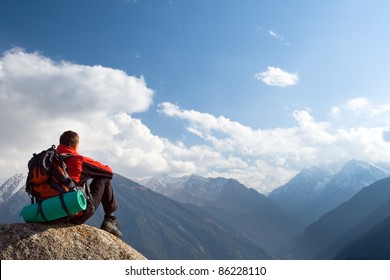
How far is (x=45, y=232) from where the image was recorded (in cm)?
913

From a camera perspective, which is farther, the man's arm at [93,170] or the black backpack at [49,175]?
the man's arm at [93,170]

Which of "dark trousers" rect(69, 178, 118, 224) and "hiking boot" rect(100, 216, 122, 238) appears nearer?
"dark trousers" rect(69, 178, 118, 224)

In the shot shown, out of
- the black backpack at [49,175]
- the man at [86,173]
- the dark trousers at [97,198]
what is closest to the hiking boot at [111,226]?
the dark trousers at [97,198]

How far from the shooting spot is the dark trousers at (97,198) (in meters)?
9.47

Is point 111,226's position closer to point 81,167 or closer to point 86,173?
point 86,173

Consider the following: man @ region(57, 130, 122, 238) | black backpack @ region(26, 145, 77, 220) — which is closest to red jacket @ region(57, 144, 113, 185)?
man @ region(57, 130, 122, 238)

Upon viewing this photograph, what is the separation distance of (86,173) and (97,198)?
0.78m

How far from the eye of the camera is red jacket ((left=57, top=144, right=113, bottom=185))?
29.7 feet

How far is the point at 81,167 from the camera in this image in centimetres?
922

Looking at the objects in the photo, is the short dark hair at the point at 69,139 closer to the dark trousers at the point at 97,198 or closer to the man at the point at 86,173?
the man at the point at 86,173

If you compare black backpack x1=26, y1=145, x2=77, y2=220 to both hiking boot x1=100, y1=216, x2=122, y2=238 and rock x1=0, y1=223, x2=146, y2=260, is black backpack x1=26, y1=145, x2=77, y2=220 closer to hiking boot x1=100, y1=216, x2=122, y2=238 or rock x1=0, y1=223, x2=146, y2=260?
rock x1=0, y1=223, x2=146, y2=260

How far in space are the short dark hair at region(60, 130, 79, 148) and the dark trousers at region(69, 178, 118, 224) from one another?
A: 114cm

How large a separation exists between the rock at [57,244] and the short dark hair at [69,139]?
2.09 m
